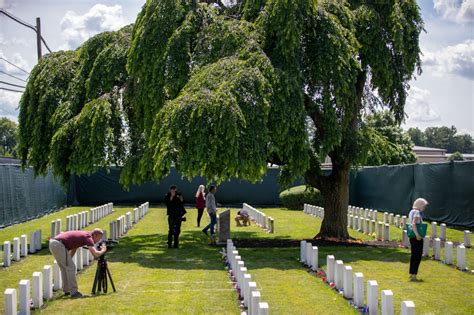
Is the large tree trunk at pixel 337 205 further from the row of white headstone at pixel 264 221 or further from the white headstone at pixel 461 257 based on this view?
the white headstone at pixel 461 257

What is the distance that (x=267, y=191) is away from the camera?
41.7 m

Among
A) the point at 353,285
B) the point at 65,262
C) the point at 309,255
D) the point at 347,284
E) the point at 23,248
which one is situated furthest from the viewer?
the point at 23,248

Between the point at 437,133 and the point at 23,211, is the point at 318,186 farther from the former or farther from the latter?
the point at 437,133

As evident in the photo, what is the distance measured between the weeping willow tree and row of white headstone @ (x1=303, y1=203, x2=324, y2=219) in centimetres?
925

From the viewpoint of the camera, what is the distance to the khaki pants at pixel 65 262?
37.3 feet

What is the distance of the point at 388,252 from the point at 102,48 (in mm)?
11311

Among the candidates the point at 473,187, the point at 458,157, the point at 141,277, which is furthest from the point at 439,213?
the point at 458,157

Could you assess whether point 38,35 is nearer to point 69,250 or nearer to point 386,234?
point 386,234

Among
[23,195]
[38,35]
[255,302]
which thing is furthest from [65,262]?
[38,35]

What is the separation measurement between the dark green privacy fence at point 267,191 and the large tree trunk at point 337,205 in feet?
8.55

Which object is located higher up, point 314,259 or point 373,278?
point 314,259

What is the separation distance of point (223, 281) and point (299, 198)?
24.3m

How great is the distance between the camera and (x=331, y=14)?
18016mm

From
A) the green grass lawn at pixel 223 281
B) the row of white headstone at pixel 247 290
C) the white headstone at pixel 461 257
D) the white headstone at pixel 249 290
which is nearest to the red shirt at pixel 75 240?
the green grass lawn at pixel 223 281
